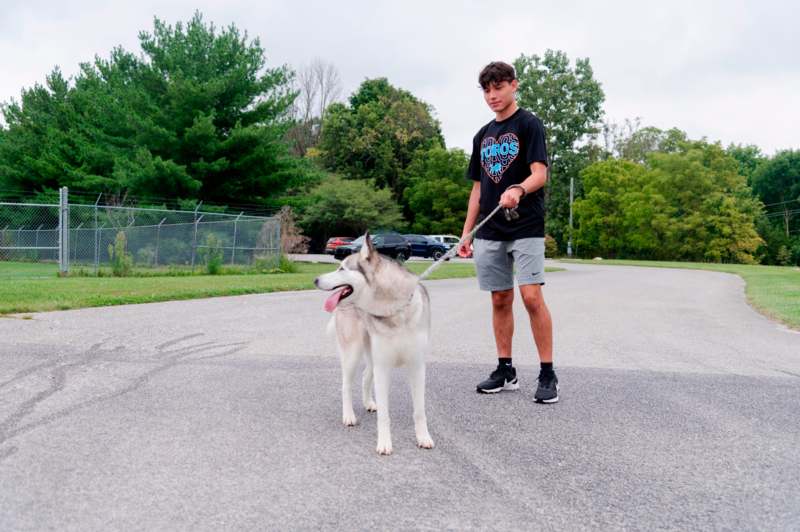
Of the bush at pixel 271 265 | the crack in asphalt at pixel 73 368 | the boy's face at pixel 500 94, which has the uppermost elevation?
the boy's face at pixel 500 94

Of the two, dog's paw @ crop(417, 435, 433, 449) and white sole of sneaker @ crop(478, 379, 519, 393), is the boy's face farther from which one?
dog's paw @ crop(417, 435, 433, 449)

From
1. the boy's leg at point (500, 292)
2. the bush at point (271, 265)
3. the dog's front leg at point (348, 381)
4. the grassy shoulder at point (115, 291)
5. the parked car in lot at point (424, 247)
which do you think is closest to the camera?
Result: the dog's front leg at point (348, 381)

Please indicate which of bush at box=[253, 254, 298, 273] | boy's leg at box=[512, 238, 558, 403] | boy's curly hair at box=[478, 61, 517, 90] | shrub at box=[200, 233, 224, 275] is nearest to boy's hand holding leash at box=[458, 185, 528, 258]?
boy's leg at box=[512, 238, 558, 403]

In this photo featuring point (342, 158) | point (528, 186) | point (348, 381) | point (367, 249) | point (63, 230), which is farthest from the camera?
point (342, 158)

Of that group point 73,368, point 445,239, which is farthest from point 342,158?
point 73,368

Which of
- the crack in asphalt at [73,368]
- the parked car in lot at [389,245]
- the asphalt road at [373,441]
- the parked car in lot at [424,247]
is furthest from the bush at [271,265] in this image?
the parked car in lot at [424,247]

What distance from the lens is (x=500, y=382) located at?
16.1ft

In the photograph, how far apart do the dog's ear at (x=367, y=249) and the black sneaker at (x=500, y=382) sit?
1.78m

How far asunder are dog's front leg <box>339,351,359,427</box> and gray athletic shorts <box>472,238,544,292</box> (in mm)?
1406

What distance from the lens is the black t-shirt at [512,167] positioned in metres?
4.64

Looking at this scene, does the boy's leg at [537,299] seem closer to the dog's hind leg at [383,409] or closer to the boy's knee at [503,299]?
the boy's knee at [503,299]

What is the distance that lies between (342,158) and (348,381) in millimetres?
54311

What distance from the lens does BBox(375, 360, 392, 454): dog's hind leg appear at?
344 cm

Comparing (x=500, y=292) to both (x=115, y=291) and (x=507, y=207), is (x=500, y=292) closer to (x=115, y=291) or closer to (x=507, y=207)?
(x=507, y=207)
